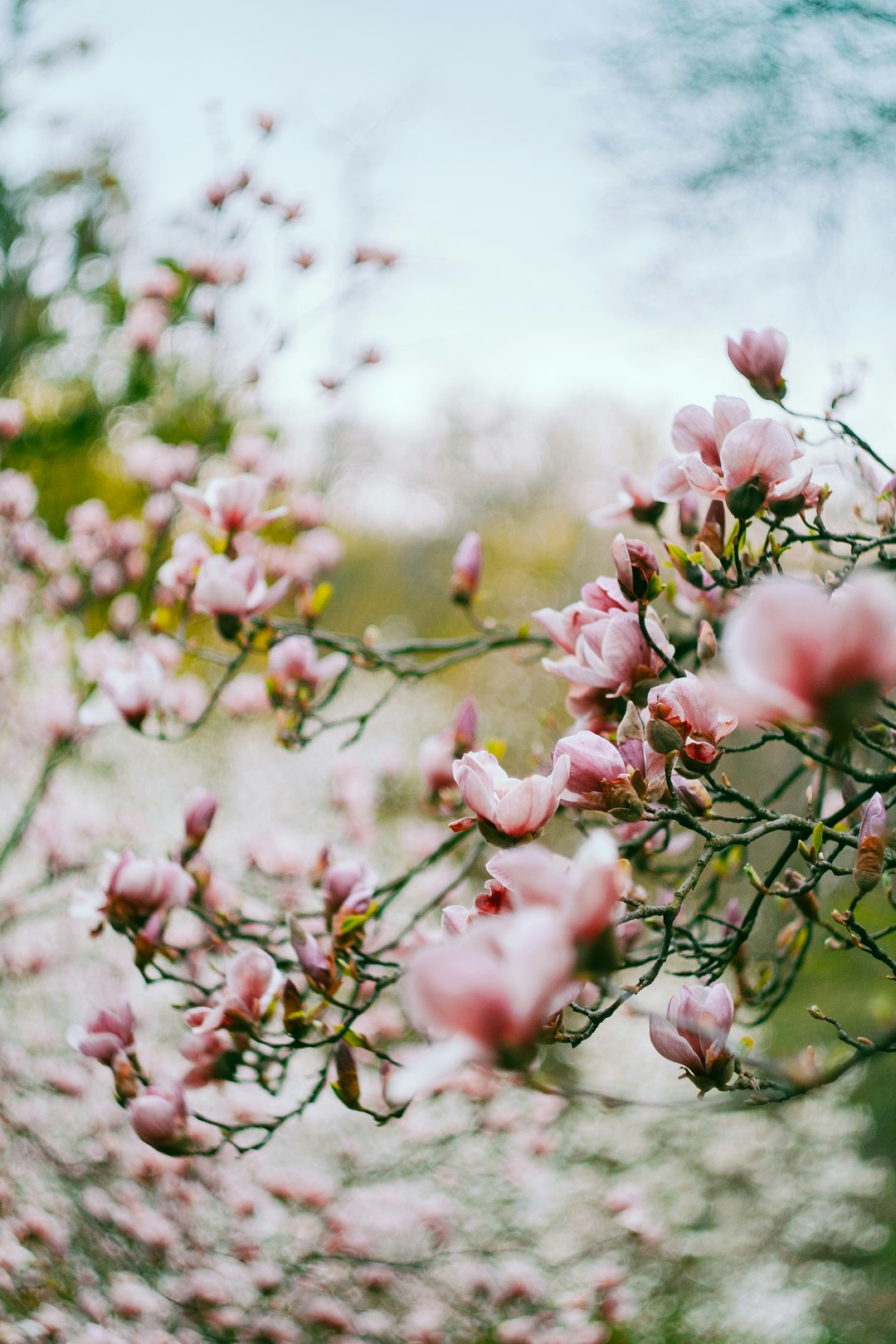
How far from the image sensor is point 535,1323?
198 cm

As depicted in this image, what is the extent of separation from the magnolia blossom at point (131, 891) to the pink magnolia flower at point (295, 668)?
37 centimetres

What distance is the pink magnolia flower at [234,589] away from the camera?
1.06 m

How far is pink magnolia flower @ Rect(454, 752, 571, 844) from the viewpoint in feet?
2.01

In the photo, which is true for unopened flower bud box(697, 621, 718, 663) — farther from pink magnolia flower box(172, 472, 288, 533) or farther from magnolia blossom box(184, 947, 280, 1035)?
pink magnolia flower box(172, 472, 288, 533)

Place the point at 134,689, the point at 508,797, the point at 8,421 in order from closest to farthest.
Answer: the point at 508,797 → the point at 134,689 → the point at 8,421

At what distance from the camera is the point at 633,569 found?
765 millimetres

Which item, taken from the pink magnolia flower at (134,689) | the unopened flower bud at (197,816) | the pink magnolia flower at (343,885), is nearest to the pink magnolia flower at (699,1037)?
the pink magnolia flower at (343,885)

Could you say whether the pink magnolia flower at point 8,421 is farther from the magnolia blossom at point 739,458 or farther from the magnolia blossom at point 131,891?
the magnolia blossom at point 739,458

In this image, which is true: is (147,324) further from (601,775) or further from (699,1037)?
(699,1037)

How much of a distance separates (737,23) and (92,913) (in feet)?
8.46

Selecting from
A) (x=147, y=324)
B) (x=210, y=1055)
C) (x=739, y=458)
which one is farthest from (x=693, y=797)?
(x=147, y=324)

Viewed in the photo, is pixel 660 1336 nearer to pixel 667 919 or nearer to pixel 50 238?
pixel 667 919

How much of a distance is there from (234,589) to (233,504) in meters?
0.17

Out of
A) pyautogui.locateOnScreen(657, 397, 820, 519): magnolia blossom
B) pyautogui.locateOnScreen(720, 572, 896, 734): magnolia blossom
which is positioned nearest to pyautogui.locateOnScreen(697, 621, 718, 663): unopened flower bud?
pyautogui.locateOnScreen(657, 397, 820, 519): magnolia blossom
